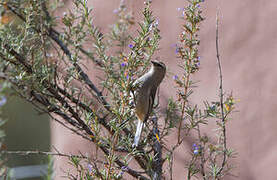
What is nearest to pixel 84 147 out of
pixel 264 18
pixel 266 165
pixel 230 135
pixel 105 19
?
pixel 105 19

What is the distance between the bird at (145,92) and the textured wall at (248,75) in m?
0.52

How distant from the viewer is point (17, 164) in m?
3.19

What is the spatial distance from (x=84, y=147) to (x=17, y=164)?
1.36m

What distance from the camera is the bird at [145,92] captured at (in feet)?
3.20

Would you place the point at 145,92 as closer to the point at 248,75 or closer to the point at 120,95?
the point at 120,95

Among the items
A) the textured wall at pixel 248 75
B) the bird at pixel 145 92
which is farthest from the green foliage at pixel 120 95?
the textured wall at pixel 248 75

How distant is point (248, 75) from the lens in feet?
4.87

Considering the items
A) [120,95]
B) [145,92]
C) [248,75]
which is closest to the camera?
[120,95]

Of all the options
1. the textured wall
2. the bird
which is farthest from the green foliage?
the textured wall

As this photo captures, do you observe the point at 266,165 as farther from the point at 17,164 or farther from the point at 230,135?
the point at 17,164

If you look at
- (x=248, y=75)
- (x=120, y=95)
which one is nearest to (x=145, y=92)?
(x=120, y=95)

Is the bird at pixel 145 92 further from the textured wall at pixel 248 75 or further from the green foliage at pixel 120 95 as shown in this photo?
the textured wall at pixel 248 75

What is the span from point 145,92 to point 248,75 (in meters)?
0.71

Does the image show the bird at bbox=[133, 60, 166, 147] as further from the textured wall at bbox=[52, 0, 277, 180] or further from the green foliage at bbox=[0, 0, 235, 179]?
the textured wall at bbox=[52, 0, 277, 180]
